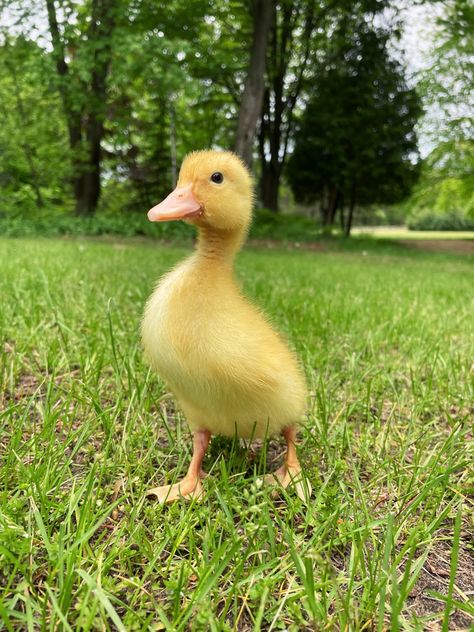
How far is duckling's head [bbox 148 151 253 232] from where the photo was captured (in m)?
1.24

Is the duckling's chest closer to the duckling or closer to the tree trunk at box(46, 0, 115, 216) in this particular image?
the duckling

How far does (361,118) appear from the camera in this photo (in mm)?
16562

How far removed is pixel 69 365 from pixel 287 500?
4.00 feet

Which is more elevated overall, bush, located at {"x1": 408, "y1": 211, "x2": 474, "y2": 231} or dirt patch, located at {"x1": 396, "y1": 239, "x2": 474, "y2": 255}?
bush, located at {"x1": 408, "y1": 211, "x2": 474, "y2": 231}

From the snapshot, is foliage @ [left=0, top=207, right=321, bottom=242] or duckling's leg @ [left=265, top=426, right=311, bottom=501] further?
foliage @ [left=0, top=207, right=321, bottom=242]

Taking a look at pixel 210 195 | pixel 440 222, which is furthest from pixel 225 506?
pixel 440 222

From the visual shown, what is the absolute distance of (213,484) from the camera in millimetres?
1262

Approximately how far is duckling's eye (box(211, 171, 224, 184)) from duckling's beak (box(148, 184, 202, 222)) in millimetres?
66

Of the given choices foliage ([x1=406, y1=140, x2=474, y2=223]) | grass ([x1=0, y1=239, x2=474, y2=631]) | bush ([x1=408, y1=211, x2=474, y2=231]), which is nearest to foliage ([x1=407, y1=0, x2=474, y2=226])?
foliage ([x1=406, y1=140, x2=474, y2=223])

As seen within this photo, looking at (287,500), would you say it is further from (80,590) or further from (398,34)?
(398,34)

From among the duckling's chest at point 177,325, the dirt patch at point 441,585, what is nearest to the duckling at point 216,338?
the duckling's chest at point 177,325

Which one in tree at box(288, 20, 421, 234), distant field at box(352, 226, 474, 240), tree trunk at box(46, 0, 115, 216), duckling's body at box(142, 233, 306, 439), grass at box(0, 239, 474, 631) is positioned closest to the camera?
grass at box(0, 239, 474, 631)

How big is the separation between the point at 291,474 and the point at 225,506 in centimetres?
28

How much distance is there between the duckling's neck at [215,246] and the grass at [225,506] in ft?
1.76
